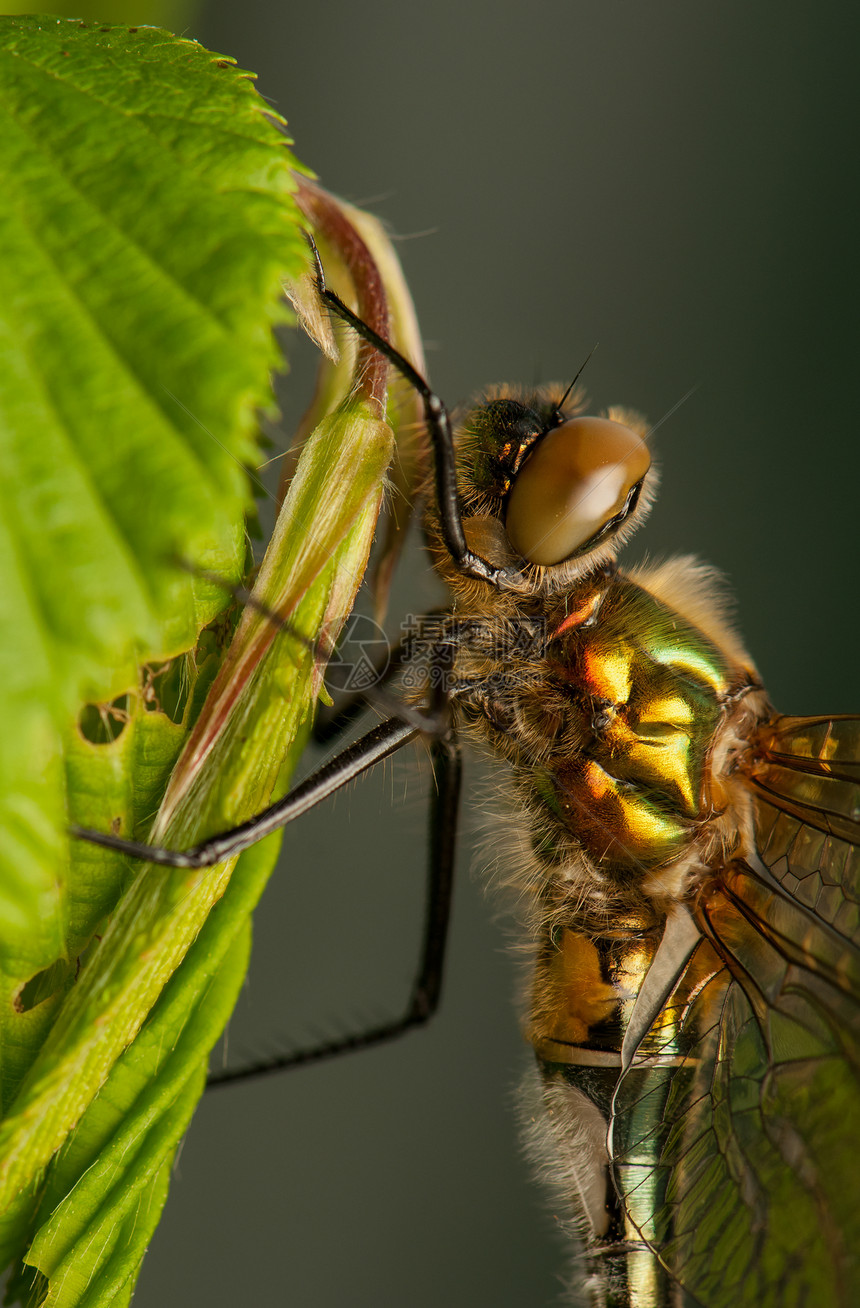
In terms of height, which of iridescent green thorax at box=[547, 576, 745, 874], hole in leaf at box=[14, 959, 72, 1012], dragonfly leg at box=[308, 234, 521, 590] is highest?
dragonfly leg at box=[308, 234, 521, 590]

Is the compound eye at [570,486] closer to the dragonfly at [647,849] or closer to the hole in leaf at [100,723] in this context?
the dragonfly at [647,849]

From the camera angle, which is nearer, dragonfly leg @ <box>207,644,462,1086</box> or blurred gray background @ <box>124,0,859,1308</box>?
dragonfly leg @ <box>207,644,462,1086</box>

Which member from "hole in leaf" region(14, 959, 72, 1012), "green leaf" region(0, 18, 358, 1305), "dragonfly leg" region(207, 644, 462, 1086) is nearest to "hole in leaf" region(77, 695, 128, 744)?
"green leaf" region(0, 18, 358, 1305)

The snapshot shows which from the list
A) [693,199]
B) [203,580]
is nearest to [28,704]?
[203,580]

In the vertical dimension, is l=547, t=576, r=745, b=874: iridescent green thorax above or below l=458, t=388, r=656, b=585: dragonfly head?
below

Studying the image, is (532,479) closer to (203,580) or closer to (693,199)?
(203,580)

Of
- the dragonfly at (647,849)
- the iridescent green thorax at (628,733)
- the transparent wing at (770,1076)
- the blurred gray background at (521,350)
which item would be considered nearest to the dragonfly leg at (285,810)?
the dragonfly at (647,849)

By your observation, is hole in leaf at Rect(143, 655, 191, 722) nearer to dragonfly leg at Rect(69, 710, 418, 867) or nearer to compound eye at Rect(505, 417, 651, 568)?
dragonfly leg at Rect(69, 710, 418, 867)
